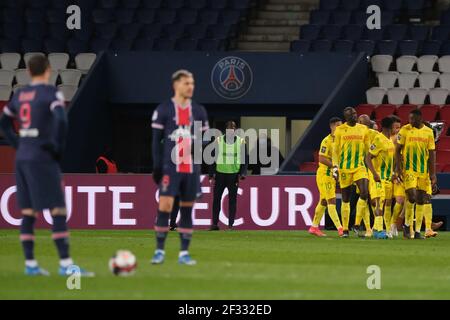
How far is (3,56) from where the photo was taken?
3256 cm

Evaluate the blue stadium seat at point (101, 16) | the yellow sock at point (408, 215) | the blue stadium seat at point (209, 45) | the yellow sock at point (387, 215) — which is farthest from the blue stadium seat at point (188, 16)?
the yellow sock at point (408, 215)

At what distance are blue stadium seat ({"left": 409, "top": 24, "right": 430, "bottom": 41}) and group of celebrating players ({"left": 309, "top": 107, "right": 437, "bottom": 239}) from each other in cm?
1005

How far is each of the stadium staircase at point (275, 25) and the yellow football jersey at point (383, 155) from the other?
11.1 m

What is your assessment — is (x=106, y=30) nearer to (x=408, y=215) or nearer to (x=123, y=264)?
(x=408, y=215)

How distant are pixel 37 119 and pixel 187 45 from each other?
752 inches

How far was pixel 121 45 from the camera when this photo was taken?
1291 inches

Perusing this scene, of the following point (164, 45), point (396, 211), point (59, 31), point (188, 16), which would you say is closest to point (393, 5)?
point (188, 16)

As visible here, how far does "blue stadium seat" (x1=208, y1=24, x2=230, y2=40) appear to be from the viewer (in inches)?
1298

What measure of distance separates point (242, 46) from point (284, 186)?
8019 millimetres

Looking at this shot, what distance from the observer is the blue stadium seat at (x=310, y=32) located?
33.0m

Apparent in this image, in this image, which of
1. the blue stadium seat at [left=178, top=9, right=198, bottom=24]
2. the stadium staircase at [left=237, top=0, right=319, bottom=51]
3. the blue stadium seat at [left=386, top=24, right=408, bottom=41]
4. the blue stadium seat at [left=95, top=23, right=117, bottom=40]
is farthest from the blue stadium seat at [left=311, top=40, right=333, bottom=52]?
the blue stadium seat at [left=95, top=23, right=117, bottom=40]

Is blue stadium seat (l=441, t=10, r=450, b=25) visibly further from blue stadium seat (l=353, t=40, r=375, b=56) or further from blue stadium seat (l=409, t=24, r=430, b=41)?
blue stadium seat (l=353, t=40, r=375, b=56)

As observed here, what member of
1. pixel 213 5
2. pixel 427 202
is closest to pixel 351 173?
pixel 427 202

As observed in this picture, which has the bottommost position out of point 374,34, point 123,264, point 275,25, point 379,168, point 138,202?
point 123,264
